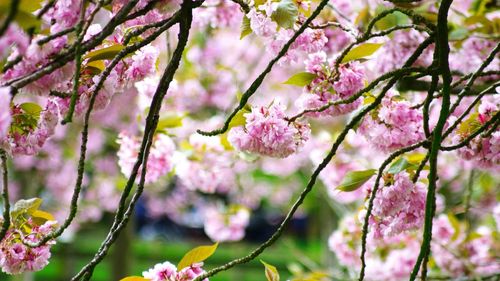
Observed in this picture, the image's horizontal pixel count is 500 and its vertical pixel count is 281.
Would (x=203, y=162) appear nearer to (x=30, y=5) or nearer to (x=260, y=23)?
(x=260, y=23)

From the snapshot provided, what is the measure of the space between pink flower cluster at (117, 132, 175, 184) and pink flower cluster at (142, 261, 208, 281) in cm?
85

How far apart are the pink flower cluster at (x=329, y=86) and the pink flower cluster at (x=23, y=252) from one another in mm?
597

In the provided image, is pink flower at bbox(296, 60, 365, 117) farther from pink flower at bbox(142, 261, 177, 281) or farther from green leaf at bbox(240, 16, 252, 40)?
pink flower at bbox(142, 261, 177, 281)

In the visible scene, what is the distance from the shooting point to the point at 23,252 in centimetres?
136

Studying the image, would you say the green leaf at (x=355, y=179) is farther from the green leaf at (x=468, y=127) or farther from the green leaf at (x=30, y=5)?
the green leaf at (x=30, y=5)

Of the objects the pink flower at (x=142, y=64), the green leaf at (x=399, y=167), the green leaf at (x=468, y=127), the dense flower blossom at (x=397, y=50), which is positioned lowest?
the green leaf at (x=399, y=167)

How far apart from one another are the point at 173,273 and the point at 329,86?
0.51 m

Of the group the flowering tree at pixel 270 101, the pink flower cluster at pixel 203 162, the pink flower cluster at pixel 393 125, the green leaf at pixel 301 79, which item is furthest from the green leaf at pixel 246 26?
the pink flower cluster at pixel 203 162

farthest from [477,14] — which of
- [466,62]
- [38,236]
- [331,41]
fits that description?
[38,236]

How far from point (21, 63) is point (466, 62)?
151cm

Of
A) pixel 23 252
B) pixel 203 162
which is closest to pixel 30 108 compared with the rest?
pixel 23 252

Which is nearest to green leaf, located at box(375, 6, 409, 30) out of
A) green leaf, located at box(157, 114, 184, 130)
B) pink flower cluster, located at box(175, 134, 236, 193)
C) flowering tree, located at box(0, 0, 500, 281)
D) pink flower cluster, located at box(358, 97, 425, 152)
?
flowering tree, located at box(0, 0, 500, 281)

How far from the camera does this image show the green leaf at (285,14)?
1319mm

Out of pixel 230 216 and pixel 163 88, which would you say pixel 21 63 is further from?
pixel 230 216
